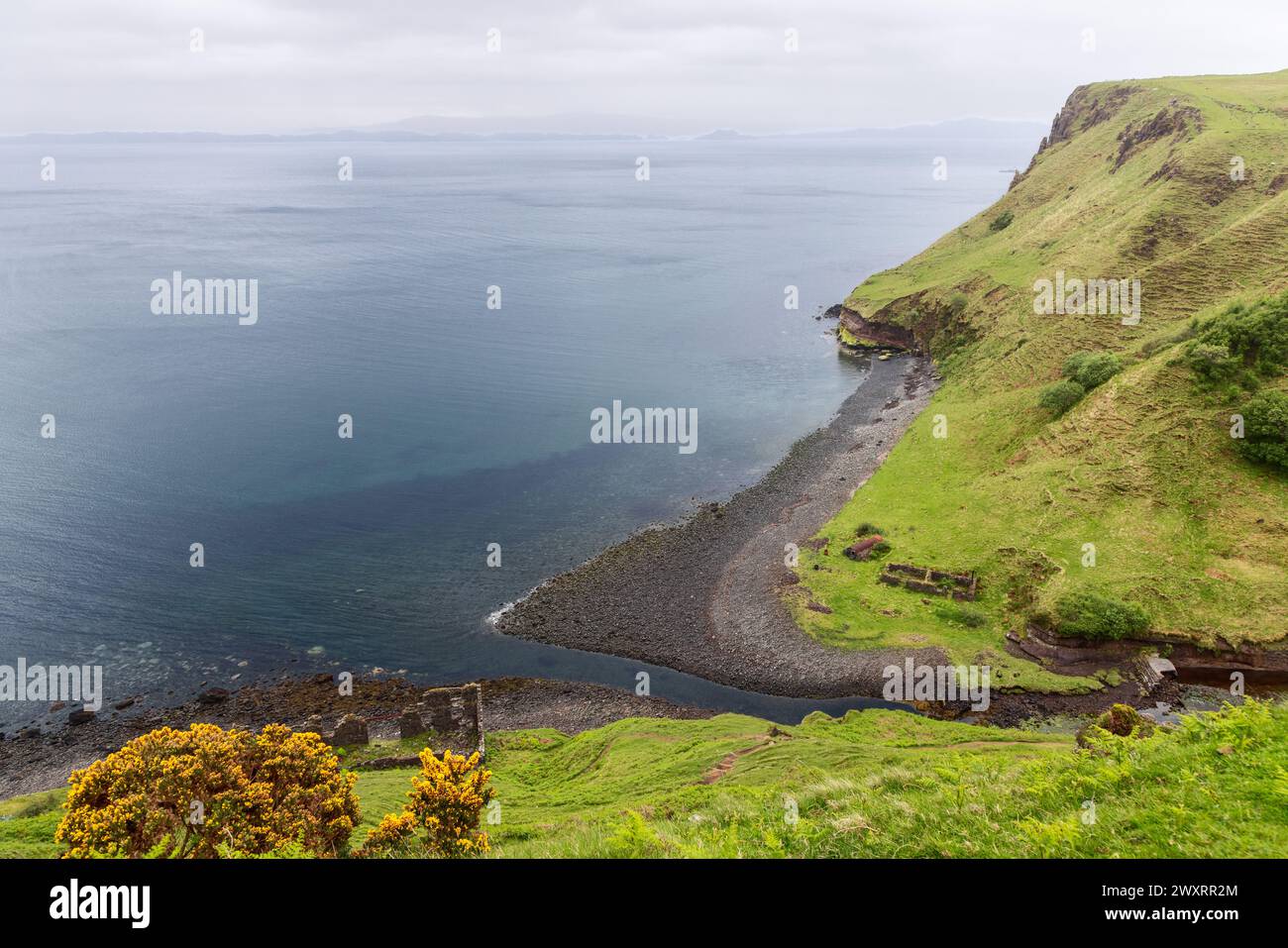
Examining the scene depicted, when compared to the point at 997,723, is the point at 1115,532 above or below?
above

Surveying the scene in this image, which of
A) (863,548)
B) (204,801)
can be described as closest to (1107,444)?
(863,548)

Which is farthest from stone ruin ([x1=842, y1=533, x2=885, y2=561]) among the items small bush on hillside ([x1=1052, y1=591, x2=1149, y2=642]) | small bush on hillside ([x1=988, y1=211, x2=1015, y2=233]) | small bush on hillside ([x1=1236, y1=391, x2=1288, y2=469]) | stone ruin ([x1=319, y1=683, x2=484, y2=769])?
small bush on hillside ([x1=988, y1=211, x2=1015, y2=233])

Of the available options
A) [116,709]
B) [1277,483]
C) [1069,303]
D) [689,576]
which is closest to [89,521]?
[116,709]

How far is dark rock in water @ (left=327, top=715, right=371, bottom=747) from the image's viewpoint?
1636 inches

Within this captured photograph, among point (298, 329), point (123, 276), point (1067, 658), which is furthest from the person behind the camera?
point (123, 276)

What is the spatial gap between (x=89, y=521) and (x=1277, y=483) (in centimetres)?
10292

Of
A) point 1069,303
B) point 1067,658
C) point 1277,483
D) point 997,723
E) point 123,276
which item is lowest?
point 997,723

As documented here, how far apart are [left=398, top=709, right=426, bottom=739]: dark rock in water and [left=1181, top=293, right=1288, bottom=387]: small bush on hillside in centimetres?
6857

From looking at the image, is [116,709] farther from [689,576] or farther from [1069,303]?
[1069,303]

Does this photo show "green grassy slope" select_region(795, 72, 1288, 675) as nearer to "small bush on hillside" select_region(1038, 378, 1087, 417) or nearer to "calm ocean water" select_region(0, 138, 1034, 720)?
"small bush on hillside" select_region(1038, 378, 1087, 417)

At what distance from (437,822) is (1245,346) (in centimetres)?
7202

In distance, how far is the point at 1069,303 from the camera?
85375mm

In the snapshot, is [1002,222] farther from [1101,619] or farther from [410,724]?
[410,724]
